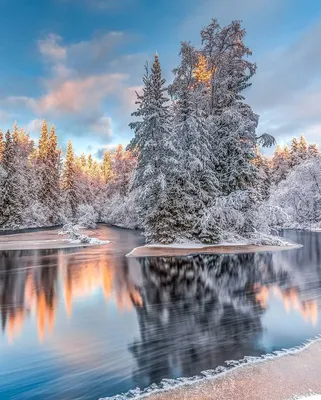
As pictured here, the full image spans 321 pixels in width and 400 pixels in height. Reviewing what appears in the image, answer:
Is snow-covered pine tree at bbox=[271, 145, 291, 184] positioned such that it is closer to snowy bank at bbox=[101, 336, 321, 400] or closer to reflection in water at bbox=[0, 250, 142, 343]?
reflection in water at bbox=[0, 250, 142, 343]

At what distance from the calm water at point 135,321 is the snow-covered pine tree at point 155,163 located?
6500 mm

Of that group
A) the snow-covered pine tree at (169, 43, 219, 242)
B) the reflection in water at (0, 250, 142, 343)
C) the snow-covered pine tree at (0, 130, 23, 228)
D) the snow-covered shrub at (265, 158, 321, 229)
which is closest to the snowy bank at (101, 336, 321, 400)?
the reflection in water at (0, 250, 142, 343)

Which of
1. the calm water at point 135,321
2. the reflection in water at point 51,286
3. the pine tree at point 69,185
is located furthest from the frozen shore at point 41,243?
the pine tree at point 69,185

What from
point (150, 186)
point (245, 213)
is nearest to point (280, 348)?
point (150, 186)

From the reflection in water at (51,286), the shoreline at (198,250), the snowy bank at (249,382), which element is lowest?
the snowy bank at (249,382)

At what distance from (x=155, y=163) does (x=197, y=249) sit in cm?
602

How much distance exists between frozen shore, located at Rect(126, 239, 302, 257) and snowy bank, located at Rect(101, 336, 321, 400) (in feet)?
37.6

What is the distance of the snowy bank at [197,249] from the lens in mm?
16144

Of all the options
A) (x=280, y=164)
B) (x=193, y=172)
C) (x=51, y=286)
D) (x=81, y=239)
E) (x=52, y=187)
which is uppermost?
(x=280, y=164)

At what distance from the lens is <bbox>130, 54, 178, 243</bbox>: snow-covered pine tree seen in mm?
18453

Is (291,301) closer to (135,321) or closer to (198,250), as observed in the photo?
(135,321)

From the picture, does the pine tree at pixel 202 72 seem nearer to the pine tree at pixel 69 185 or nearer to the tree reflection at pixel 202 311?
the tree reflection at pixel 202 311

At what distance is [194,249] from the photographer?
57.4ft

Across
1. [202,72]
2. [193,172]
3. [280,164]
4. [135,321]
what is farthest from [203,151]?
[280,164]
